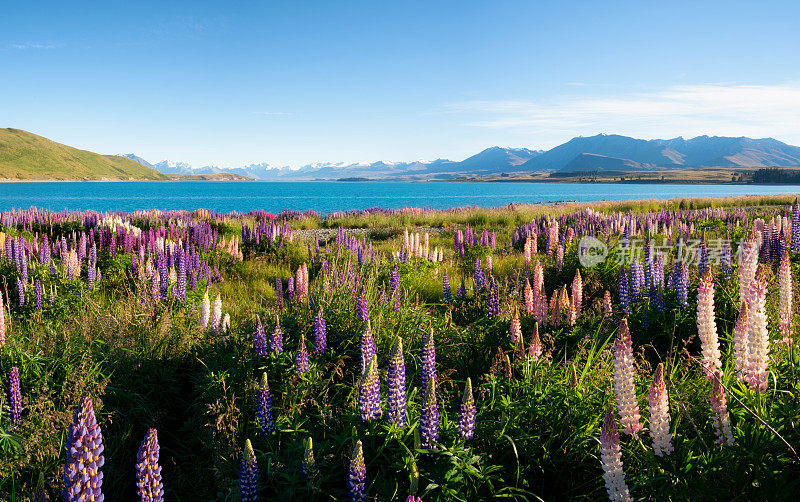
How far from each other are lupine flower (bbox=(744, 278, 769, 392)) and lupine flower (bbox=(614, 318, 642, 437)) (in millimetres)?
781

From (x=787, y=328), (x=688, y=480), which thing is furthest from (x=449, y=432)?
(x=787, y=328)

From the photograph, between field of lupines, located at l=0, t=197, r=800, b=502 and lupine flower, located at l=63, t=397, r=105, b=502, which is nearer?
lupine flower, located at l=63, t=397, r=105, b=502

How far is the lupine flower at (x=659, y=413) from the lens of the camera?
8.05ft

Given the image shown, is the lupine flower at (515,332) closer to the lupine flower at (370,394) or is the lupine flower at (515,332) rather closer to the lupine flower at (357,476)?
the lupine flower at (370,394)

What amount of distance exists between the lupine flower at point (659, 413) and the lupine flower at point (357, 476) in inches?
62.1

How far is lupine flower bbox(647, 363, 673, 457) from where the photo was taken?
8.05 feet

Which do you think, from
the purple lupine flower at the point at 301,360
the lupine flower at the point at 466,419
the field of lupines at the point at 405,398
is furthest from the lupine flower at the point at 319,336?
the lupine flower at the point at 466,419

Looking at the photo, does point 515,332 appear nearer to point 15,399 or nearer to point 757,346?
point 757,346

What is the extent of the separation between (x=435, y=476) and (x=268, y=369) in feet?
6.29

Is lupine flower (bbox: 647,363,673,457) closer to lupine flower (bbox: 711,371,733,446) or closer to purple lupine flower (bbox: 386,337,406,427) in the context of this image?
lupine flower (bbox: 711,371,733,446)

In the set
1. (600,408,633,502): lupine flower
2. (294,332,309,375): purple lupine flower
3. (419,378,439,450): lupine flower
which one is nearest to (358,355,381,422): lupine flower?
(419,378,439,450): lupine flower

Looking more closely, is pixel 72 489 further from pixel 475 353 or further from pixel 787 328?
pixel 787 328

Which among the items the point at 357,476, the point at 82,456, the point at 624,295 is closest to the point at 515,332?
the point at 624,295

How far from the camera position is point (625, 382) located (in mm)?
2732
